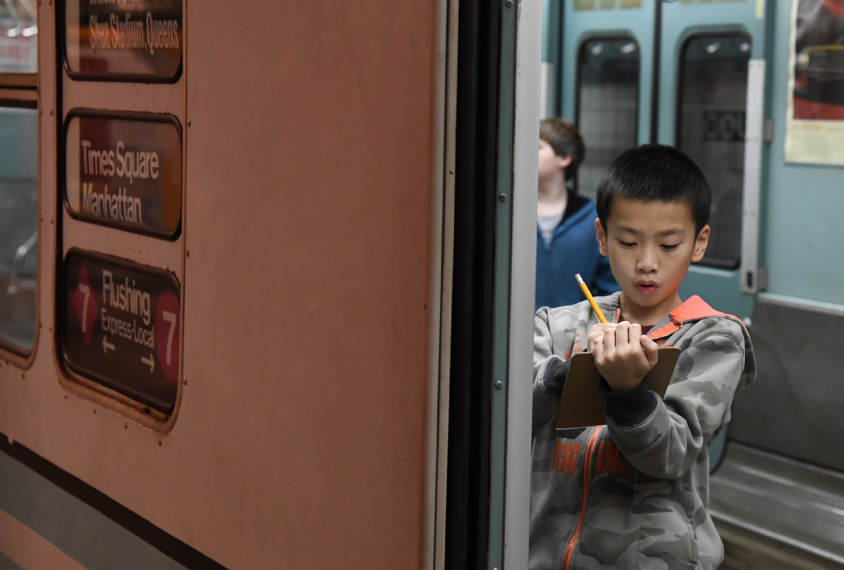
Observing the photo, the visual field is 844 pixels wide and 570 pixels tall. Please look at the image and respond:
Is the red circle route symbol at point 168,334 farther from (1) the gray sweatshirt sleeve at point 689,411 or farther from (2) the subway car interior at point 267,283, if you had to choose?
(1) the gray sweatshirt sleeve at point 689,411

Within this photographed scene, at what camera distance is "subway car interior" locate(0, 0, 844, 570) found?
1.38 meters

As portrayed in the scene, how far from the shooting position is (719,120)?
179 inches

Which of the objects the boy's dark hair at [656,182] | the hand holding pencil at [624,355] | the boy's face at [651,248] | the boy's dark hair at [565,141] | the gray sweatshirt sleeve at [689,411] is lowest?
the gray sweatshirt sleeve at [689,411]

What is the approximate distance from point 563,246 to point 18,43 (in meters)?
1.96

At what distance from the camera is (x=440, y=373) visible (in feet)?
4.54

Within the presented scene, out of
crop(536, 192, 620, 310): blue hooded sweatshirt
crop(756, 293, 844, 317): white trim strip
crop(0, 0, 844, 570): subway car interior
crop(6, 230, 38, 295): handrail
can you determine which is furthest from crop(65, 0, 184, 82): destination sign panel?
crop(756, 293, 844, 317): white trim strip

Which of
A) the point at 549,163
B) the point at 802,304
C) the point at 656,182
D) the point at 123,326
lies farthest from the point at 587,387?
the point at 802,304

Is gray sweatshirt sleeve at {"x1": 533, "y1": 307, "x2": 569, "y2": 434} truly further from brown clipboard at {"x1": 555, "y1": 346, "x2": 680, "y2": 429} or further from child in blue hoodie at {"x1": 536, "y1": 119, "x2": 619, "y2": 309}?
child in blue hoodie at {"x1": 536, "y1": 119, "x2": 619, "y2": 309}

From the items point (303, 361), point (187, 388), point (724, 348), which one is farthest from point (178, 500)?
point (724, 348)

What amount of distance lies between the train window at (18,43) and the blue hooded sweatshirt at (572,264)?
1.81 m

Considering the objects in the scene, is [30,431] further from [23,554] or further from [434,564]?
[434,564]

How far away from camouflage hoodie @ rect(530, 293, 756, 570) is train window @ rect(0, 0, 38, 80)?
1.56 meters

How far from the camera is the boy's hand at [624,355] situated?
1.45 m

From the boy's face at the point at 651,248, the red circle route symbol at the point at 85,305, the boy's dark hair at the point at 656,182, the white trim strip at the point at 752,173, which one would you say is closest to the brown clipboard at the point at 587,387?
the boy's face at the point at 651,248
